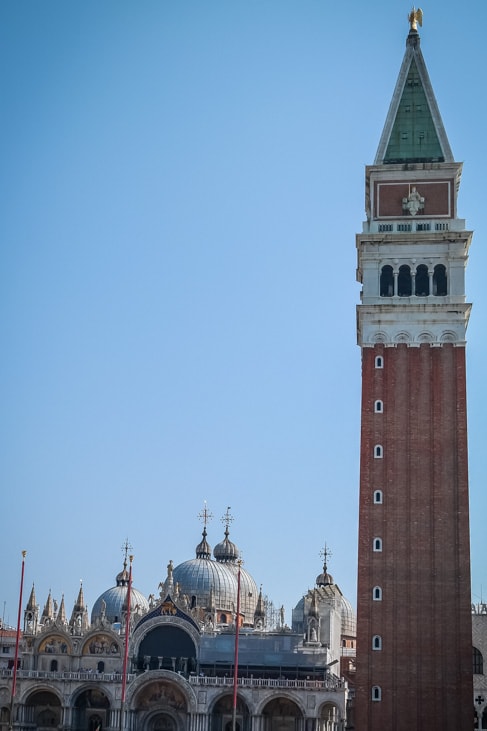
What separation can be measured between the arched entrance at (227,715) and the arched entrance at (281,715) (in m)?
1.57

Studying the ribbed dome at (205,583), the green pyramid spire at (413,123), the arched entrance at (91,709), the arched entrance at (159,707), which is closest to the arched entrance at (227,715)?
the arched entrance at (159,707)

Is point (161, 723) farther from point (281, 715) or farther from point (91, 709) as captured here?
point (281, 715)

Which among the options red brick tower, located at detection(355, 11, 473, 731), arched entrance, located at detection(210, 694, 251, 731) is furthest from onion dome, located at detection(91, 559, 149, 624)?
red brick tower, located at detection(355, 11, 473, 731)

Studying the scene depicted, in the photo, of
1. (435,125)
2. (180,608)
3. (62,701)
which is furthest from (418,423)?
(62,701)

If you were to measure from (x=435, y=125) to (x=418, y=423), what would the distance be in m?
22.3

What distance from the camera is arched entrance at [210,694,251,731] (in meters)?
84.9

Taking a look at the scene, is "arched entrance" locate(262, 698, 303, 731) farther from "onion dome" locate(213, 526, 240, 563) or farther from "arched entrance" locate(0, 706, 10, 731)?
"onion dome" locate(213, 526, 240, 563)

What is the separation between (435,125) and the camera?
262 ft

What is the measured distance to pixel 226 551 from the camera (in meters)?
120

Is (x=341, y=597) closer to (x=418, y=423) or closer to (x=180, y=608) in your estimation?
(x=180, y=608)

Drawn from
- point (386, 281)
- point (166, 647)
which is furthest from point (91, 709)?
point (386, 281)

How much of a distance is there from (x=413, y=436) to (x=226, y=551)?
2037 inches

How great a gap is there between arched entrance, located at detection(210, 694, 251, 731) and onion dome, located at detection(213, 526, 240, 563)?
112 feet

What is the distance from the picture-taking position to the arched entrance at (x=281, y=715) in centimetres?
8494
